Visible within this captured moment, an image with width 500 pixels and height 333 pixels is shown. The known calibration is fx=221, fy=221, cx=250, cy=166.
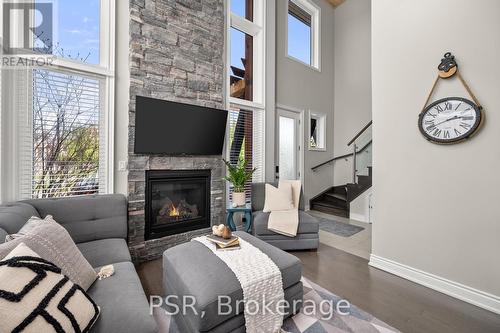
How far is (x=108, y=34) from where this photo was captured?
269 cm

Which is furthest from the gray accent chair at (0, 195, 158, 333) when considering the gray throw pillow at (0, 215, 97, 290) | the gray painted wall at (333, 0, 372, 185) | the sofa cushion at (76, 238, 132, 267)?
the gray painted wall at (333, 0, 372, 185)

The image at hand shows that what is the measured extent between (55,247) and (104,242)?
3.14ft

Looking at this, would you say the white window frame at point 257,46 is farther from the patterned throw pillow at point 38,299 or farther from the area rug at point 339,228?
the patterned throw pillow at point 38,299

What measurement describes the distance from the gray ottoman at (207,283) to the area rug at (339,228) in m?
2.41

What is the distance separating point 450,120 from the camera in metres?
2.12

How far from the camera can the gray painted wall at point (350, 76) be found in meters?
5.35

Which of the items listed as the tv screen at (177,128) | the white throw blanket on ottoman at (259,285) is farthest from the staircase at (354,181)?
the white throw blanket on ottoman at (259,285)

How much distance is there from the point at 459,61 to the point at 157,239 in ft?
12.6

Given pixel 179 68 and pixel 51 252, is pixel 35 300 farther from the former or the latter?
pixel 179 68

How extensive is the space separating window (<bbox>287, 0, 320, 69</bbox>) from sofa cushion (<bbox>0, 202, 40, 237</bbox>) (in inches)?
198

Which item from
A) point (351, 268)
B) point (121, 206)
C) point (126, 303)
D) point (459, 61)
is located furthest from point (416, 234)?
point (121, 206)

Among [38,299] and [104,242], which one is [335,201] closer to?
[104,242]

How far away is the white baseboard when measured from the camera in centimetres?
192

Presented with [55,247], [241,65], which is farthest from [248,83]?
[55,247]
